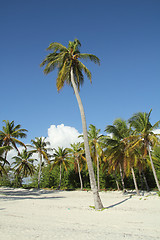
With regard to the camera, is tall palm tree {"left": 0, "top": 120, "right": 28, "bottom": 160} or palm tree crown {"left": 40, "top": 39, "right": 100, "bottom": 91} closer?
palm tree crown {"left": 40, "top": 39, "right": 100, "bottom": 91}

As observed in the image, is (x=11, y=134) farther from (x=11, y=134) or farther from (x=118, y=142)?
(x=118, y=142)

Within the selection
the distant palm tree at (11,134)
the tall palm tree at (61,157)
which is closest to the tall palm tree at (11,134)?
the distant palm tree at (11,134)

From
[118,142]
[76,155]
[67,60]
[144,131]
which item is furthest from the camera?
[76,155]

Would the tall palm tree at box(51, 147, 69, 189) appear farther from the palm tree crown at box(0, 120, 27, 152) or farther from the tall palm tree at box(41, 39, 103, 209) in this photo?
the tall palm tree at box(41, 39, 103, 209)

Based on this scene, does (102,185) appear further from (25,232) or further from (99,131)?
(25,232)

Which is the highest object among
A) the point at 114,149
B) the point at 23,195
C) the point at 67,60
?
the point at 67,60

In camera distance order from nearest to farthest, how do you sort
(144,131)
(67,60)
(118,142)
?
(67,60), (144,131), (118,142)

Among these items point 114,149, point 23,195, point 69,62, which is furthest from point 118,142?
point 23,195

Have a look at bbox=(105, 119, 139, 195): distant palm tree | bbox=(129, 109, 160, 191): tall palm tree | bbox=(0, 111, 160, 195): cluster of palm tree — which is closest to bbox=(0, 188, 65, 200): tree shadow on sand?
bbox=(0, 111, 160, 195): cluster of palm tree

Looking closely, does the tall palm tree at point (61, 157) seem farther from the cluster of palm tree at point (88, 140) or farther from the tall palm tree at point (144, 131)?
the tall palm tree at point (144, 131)

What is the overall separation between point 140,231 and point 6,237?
11.4 feet

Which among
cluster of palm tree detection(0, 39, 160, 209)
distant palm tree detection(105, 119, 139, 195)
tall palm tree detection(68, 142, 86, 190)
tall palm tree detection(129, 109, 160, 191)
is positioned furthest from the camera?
tall palm tree detection(68, 142, 86, 190)

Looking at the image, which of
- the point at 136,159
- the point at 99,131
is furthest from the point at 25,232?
the point at 99,131

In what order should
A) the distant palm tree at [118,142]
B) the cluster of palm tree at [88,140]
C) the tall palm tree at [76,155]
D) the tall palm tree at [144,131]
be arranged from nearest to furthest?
the cluster of palm tree at [88,140]
the tall palm tree at [144,131]
the distant palm tree at [118,142]
the tall palm tree at [76,155]
